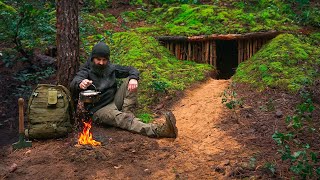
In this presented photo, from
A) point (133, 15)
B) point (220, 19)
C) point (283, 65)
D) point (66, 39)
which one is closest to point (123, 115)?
point (66, 39)

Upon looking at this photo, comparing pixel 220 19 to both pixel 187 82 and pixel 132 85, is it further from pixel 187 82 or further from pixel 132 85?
pixel 132 85

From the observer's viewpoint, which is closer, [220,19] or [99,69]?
[99,69]

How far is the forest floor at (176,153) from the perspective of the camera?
14.1 feet

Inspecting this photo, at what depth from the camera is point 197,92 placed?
7.91 metres

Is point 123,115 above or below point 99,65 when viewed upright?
below

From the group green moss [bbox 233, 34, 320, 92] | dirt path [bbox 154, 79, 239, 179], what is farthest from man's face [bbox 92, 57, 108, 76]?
green moss [bbox 233, 34, 320, 92]

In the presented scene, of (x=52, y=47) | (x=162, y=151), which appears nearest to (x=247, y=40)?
(x=52, y=47)

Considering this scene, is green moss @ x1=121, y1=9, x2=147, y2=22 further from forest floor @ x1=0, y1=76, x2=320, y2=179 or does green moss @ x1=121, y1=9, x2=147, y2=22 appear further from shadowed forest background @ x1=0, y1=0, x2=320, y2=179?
forest floor @ x1=0, y1=76, x2=320, y2=179

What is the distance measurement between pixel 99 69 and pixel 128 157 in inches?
68.1

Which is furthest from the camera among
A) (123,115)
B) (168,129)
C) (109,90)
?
(109,90)

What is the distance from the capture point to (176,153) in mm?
4910

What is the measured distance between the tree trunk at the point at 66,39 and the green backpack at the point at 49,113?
773mm

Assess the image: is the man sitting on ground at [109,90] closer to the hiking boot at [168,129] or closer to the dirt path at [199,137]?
the hiking boot at [168,129]

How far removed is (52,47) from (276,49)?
230 inches
